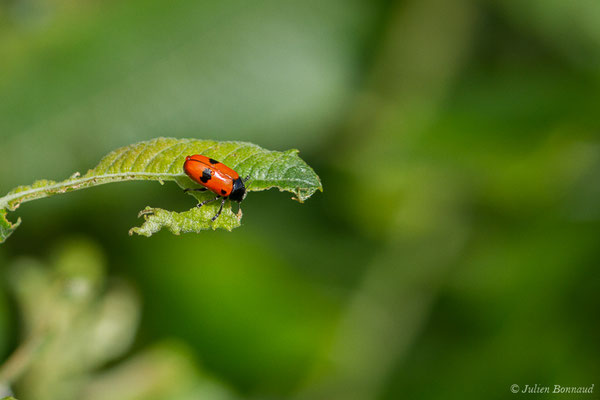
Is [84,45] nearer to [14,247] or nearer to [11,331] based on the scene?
[14,247]

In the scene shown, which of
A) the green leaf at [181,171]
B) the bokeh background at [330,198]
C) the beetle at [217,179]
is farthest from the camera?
the bokeh background at [330,198]

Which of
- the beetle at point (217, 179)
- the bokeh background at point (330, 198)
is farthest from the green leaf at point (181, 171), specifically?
the bokeh background at point (330, 198)

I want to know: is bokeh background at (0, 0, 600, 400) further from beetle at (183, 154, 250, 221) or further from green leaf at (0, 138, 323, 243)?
green leaf at (0, 138, 323, 243)

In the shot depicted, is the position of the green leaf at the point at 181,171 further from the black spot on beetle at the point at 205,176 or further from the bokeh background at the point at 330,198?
the bokeh background at the point at 330,198

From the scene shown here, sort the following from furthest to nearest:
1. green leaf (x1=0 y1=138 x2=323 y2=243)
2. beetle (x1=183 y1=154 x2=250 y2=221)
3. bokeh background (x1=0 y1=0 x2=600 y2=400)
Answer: bokeh background (x1=0 y1=0 x2=600 y2=400) < beetle (x1=183 y1=154 x2=250 y2=221) < green leaf (x1=0 y1=138 x2=323 y2=243)

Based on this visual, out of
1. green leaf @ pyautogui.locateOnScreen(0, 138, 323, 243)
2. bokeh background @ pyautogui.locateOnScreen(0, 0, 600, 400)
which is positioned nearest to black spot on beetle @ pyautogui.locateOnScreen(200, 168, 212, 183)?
green leaf @ pyautogui.locateOnScreen(0, 138, 323, 243)

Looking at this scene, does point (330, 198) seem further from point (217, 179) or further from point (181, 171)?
point (181, 171)
